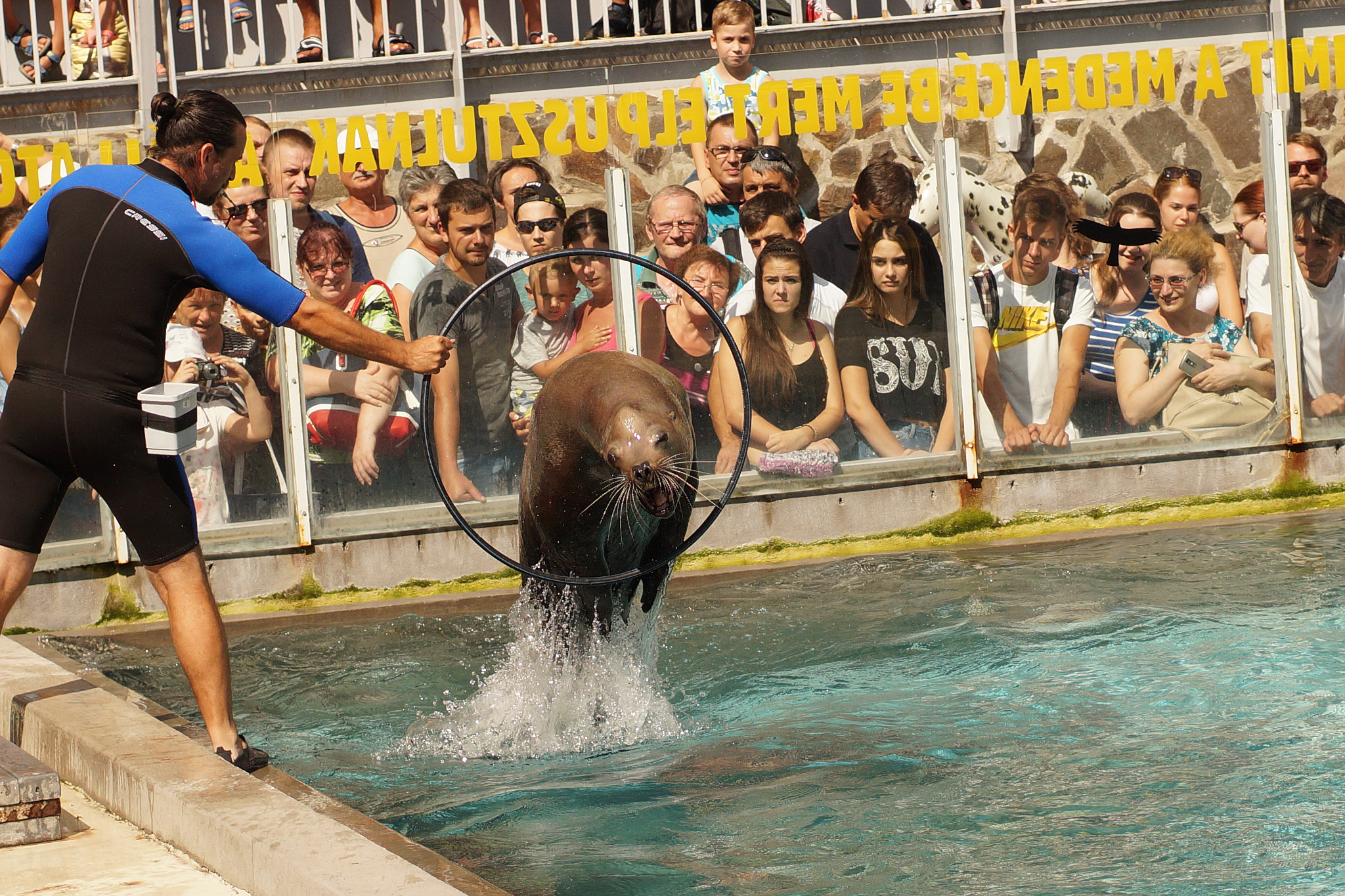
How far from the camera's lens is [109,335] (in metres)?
4.29

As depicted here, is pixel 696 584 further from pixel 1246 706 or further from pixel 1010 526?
pixel 1246 706

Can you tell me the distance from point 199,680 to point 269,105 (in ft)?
17.1

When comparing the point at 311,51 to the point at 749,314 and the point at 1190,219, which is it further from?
the point at 1190,219

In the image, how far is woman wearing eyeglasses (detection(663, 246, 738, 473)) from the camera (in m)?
8.80

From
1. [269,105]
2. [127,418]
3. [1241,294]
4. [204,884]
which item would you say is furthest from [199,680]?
[1241,294]

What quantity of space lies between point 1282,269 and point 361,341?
6.91 m

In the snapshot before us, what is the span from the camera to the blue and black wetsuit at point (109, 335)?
4258 millimetres

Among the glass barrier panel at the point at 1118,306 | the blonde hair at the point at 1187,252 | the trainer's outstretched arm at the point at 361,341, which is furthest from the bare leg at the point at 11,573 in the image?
the blonde hair at the point at 1187,252

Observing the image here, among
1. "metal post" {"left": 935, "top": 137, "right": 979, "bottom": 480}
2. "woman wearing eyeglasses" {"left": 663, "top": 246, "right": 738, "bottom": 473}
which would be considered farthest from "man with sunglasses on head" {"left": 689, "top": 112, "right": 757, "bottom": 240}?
"metal post" {"left": 935, "top": 137, "right": 979, "bottom": 480}

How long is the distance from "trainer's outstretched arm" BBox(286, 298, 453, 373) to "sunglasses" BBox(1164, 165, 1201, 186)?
643cm

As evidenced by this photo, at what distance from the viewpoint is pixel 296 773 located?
5.02 metres

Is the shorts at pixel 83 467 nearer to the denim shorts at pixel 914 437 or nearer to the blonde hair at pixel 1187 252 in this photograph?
the denim shorts at pixel 914 437

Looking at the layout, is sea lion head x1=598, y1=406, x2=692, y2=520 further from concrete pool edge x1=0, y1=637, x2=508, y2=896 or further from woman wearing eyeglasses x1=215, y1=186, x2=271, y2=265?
woman wearing eyeglasses x1=215, y1=186, x2=271, y2=265

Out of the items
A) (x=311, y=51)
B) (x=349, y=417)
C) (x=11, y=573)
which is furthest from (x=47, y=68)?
(x=11, y=573)
